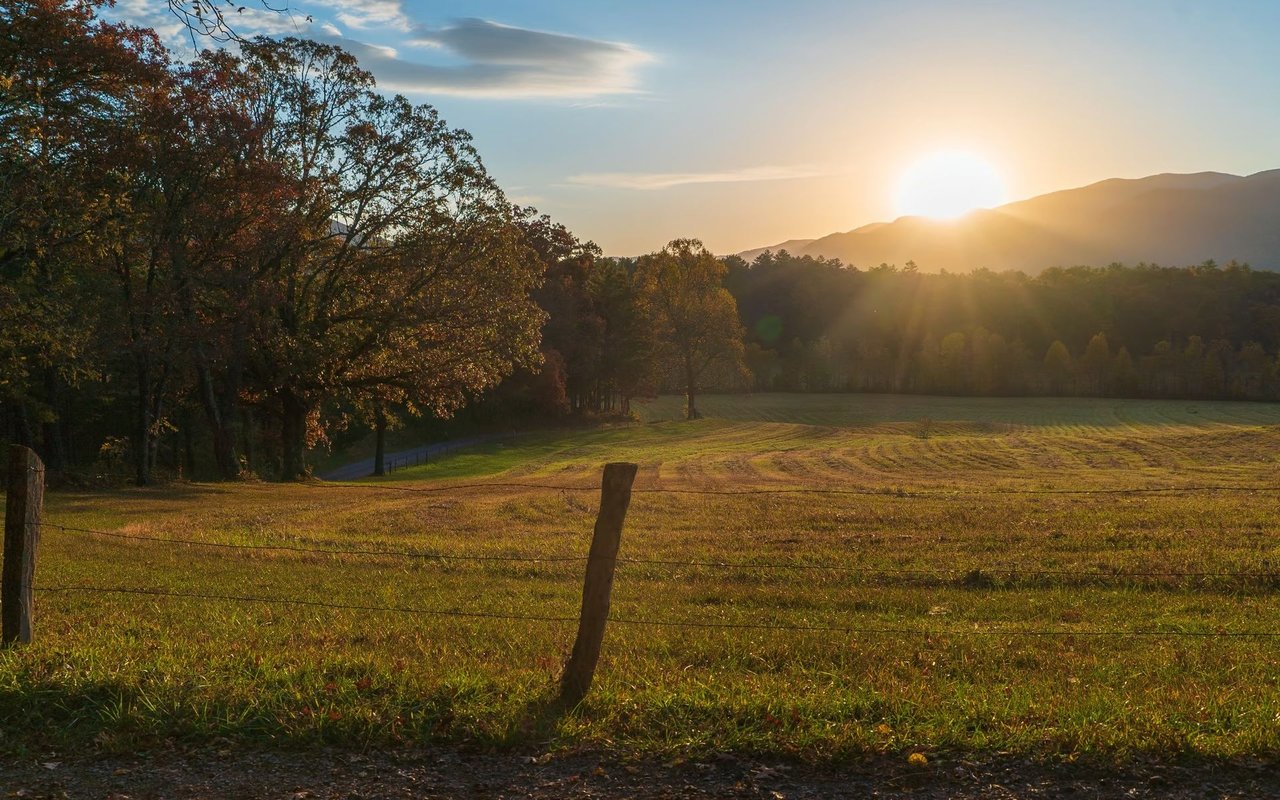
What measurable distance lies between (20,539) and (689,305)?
70339 mm

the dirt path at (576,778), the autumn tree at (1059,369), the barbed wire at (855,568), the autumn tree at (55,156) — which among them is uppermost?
the autumn tree at (55,156)

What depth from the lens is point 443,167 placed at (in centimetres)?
3469

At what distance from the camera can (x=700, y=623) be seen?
948cm

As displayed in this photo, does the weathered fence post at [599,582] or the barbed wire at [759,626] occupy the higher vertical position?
the weathered fence post at [599,582]

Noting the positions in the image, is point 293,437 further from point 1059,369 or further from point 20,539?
point 1059,369

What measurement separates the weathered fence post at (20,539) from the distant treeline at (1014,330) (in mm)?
99825

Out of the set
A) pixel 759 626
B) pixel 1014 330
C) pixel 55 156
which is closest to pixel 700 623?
pixel 759 626

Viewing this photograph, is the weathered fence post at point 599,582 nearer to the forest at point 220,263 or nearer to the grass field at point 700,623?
the grass field at point 700,623

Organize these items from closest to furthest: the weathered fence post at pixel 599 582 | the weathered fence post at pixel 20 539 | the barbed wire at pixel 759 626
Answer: the weathered fence post at pixel 599 582, the weathered fence post at pixel 20 539, the barbed wire at pixel 759 626

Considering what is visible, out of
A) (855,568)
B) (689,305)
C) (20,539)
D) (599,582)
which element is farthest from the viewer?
(689,305)

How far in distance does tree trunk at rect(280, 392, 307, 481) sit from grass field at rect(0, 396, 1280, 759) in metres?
8.04

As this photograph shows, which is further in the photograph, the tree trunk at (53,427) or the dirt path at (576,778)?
the tree trunk at (53,427)

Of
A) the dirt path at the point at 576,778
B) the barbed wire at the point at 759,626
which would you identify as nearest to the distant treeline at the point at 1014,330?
the barbed wire at the point at 759,626

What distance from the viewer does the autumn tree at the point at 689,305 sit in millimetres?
75562
